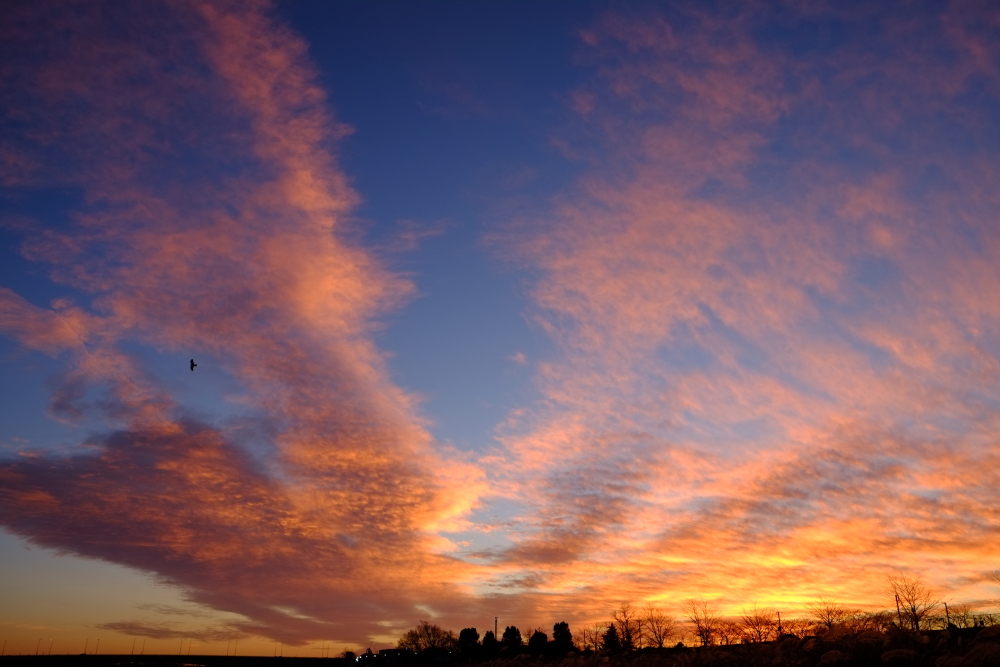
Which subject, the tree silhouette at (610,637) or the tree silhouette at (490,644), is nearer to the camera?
the tree silhouette at (610,637)

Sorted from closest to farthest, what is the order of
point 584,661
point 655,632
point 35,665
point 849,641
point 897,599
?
point 849,641 < point 584,661 < point 897,599 < point 655,632 < point 35,665

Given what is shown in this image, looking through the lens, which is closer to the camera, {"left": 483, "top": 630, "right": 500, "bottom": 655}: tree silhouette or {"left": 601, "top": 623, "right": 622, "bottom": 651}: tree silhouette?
{"left": 601, "top": 623, "right": 622, "bottom": 651}: tree silhouette

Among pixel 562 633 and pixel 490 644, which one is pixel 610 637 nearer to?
pixel 562 633

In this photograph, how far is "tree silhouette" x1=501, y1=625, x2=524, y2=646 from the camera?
169 m

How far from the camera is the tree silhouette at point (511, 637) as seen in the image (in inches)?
6649

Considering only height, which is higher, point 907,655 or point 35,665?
point 907,655

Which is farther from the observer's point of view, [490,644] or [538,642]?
[490,644]

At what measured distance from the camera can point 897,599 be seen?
98.2 m

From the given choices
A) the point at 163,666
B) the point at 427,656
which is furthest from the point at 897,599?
the point at 163,666

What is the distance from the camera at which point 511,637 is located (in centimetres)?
17488

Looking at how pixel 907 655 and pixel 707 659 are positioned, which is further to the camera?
pixel 707 659

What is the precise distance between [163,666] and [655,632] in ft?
408

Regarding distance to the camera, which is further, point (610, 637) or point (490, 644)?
point (490, 644)

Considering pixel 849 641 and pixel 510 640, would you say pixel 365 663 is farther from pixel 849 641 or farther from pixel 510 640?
pixel 849 641
